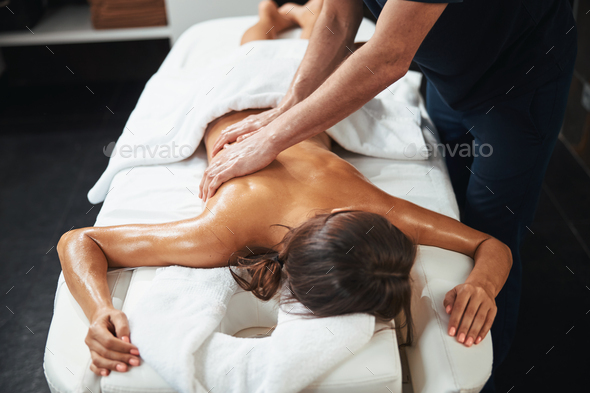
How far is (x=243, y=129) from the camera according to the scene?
4.52 feet

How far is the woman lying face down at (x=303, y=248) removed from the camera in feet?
3.12

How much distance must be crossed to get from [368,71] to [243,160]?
1.19 ft

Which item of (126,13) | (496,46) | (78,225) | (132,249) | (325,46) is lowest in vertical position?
(78,225)

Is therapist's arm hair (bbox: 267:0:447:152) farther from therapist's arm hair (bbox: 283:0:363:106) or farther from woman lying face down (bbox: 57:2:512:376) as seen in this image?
therapist's arm hair (bbox: 283:0:363:106)

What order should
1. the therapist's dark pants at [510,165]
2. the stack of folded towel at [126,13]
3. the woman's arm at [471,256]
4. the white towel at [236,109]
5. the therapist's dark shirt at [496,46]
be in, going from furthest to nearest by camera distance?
the stack of folded towel at [126,13] < the white towel at [236,109] < the therapist's dark pants at [510,165] < the therapist's dark shirt at [496,46] < the woman's arm at [471,256]

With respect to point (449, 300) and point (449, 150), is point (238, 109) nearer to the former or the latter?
point (449, 150)

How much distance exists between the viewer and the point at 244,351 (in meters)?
0.93

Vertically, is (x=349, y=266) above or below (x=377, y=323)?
above

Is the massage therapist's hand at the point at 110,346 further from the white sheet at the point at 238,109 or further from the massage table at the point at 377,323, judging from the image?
the white sheet at the point at 238,109

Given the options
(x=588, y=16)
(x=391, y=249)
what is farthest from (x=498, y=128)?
(x=588, y=16)

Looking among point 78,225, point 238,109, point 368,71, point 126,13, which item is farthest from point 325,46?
point 126,13

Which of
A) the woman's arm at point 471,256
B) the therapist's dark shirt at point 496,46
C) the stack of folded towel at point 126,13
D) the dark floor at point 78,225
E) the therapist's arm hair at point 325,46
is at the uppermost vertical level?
the therapist's dark shirt at point 496,46

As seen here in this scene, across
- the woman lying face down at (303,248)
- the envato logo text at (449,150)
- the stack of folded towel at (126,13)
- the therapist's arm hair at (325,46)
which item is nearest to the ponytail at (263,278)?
the woman lying face down at (303,248)

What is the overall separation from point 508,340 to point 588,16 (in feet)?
5.50
